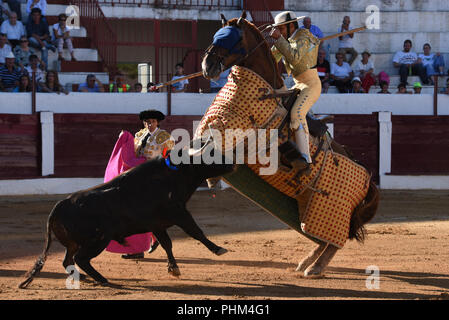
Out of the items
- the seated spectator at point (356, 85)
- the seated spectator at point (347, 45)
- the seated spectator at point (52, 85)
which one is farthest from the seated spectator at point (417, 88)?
the seated spectator at point (52, 85)

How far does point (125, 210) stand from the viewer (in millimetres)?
4352

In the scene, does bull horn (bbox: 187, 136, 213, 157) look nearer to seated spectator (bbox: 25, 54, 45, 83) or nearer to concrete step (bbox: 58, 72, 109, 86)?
seated spectator (bbox: 25, 54, 45, 83)

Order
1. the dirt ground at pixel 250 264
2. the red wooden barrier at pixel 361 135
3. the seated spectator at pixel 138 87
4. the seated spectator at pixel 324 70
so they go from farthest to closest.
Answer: the seated spectator at pixel 324 70, the seated spectator at pixel 138 87, the red wooden barrier at pixel 361 135, the dirt ground at pixel 250 264

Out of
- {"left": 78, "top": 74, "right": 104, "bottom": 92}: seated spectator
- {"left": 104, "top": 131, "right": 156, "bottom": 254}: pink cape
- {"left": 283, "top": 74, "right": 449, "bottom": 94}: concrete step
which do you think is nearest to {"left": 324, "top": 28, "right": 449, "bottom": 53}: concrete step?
{"left": 283, "top": 74, "right": 449, "bottom": 94}: concrete step

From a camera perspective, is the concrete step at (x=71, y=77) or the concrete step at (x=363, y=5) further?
the concrete step at (x=363, y=5)

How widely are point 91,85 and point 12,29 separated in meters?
1.60

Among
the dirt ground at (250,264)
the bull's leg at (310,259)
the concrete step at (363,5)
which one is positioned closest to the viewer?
the dirt ground at (250,264)

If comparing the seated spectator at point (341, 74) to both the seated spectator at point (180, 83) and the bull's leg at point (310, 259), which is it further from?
the bull's leg at point (310, 259)

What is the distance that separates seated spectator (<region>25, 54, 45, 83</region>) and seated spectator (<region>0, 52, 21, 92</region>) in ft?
0.60

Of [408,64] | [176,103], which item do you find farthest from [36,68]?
[408,64]

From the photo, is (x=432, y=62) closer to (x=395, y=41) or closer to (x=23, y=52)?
(x=395, y=41)

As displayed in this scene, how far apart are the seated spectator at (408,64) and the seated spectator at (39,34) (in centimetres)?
579

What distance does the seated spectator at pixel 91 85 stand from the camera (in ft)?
35.2

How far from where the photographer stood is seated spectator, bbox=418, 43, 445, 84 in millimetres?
12328
